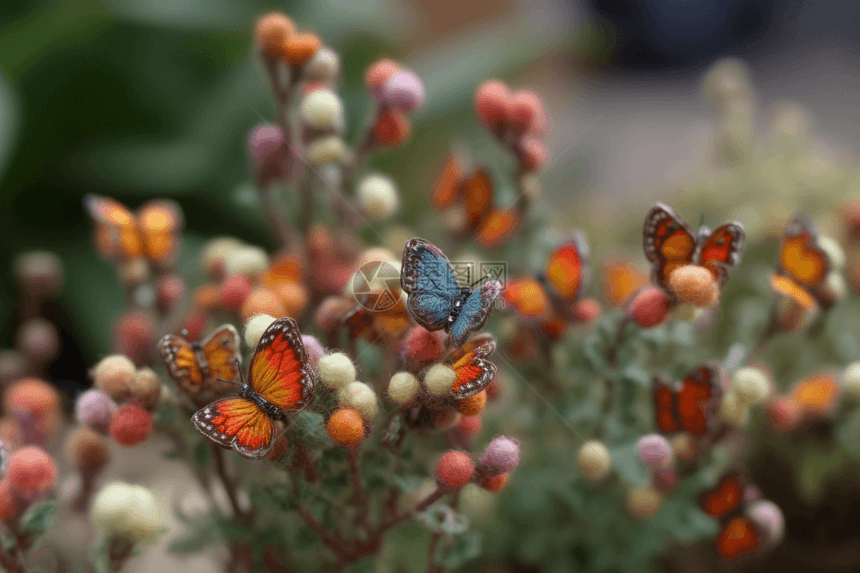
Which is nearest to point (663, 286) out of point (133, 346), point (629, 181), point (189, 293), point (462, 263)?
point (462, 263)

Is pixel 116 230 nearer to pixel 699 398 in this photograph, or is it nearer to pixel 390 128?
pixel 390 128

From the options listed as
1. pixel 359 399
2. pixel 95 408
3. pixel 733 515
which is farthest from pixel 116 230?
pixel 733 515

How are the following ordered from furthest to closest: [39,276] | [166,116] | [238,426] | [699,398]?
[166,116]
[39,276]
[699,398]
[238,426]

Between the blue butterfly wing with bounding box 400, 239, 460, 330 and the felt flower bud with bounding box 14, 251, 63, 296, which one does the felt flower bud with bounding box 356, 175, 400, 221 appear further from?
the felt flower bud with bounding box 14, 251, 63, 296

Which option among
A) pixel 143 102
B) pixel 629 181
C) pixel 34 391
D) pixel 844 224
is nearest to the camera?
pixel 34 391

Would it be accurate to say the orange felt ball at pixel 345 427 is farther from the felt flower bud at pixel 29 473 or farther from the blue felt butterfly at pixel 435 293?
the felt flower bud at pixel 29 473

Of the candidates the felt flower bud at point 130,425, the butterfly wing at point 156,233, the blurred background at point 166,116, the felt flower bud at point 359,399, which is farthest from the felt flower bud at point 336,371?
the blurred background at point 166,116

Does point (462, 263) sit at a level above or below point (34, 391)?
above

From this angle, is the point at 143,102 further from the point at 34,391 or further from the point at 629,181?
the point at 629,181
